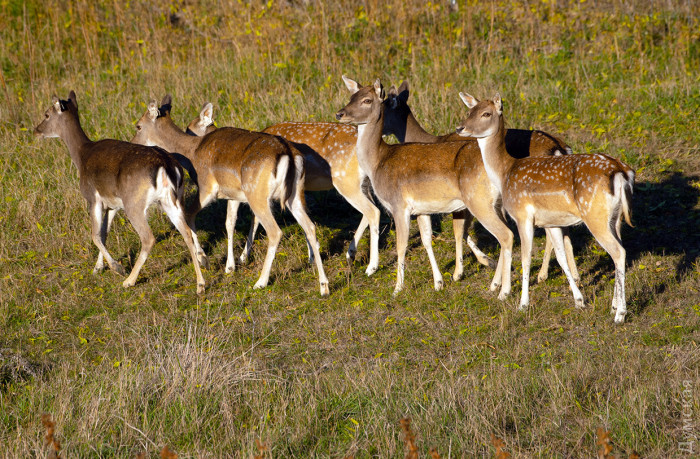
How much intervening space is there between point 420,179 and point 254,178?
1.60 m

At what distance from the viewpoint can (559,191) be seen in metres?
6.52

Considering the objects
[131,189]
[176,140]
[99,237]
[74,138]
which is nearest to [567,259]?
[131,189]

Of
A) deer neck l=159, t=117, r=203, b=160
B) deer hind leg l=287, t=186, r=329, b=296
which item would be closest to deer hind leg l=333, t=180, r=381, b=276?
deer hind leg l=287, t=186, r=329, b=296

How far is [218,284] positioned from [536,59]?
6909mm

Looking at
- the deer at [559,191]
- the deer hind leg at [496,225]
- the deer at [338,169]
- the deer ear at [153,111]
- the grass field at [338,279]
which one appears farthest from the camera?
the deer ear at [153,111]

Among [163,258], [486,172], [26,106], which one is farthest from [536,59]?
[26,106]

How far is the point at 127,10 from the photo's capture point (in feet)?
47.3

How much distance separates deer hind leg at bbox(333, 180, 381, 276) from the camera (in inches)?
321

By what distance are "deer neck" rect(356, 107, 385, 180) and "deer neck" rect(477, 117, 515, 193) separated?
1151 millimetres

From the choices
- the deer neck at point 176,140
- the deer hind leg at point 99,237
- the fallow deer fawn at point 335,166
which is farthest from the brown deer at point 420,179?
the deer hind leg at point 99,237

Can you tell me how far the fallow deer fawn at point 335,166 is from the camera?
8375 mm

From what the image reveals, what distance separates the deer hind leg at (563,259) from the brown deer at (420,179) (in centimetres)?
39

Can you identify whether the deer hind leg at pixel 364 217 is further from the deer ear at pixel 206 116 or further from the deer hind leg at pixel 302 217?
the deer ear at pixel 206 116

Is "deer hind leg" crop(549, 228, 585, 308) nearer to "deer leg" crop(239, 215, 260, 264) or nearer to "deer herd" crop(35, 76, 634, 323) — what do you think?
"deer herd" crop(35, 76, 634, 323)
